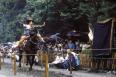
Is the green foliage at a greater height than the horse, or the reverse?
the green foliage

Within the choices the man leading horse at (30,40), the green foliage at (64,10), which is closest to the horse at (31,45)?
the man leading horse at (30,40)

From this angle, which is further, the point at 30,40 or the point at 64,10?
the point at 64,10

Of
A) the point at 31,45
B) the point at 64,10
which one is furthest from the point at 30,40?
the point at 64,10

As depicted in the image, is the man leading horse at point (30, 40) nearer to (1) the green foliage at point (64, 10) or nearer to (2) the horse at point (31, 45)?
(2) the horse at point (31, 45)

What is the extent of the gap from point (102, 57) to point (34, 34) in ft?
13.4

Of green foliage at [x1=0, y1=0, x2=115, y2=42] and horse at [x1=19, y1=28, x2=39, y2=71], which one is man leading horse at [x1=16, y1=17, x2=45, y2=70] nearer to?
horse at [x1=19, y1=28, x2=39, y2=71]

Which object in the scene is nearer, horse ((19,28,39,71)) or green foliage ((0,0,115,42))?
horse ((19,28,39,71))

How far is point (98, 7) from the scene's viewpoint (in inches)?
1039

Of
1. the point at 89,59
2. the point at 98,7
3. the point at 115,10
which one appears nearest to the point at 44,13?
the point at 98,7

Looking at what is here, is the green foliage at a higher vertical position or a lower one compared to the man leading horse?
higher

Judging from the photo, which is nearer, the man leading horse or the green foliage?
the man leading horse

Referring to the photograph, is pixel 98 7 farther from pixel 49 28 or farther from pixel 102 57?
pixel 49 28

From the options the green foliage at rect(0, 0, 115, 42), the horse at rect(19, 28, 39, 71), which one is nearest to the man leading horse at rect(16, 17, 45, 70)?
the horse at rect(19, 28, 39, 71)

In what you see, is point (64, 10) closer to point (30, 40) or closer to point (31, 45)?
point (31, 45)
